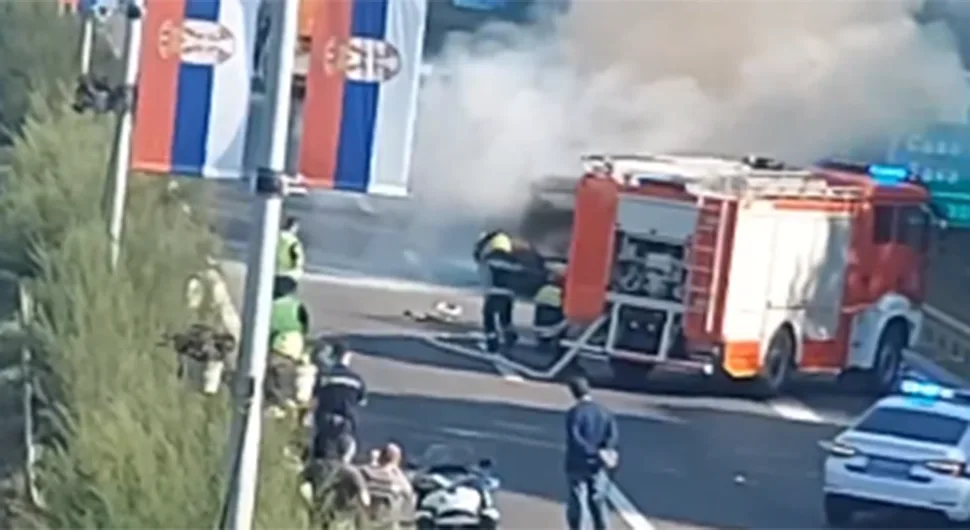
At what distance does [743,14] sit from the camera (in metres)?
14.3

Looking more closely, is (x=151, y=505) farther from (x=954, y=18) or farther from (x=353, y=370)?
(x=954, y=18)

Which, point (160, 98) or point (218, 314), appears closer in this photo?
point (160, 98)

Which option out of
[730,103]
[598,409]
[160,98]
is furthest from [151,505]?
[730,103]

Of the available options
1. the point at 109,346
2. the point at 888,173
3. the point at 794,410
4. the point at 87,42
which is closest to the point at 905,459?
the point at 794,410

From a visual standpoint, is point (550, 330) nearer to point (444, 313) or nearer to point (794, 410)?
point (444, 313)

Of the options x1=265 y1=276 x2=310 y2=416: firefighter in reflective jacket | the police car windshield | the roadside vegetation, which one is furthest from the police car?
the roadside vegetation

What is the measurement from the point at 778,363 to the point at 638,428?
0.81 metres

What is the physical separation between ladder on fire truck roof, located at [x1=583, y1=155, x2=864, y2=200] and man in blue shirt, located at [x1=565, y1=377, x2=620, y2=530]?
43.9 inches

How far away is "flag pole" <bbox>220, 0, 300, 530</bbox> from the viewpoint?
6238 millimetres

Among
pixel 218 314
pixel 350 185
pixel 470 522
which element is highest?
pixel 350 185

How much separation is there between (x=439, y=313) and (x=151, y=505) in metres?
6.15

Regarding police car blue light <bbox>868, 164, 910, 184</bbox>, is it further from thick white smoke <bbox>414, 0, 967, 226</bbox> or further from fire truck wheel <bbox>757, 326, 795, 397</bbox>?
fire truck wheel <bbox>757, 326, 795, 397</bbox>

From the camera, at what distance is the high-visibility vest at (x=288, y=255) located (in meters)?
14.0

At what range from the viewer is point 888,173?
13477 mm
